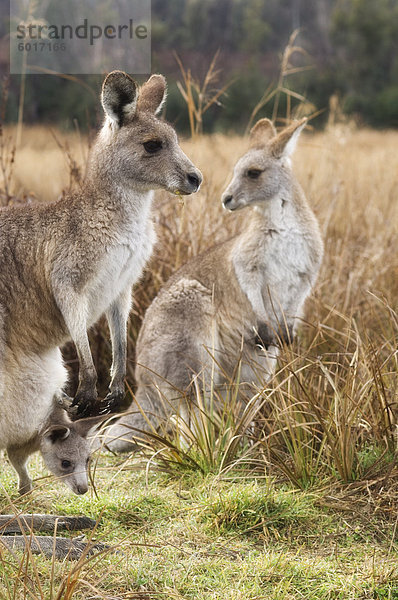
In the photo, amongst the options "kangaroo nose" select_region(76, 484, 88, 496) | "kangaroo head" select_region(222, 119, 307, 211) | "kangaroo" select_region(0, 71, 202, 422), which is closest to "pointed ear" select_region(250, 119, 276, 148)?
"kangaroo head" select_region(222, 119, 307, 211)

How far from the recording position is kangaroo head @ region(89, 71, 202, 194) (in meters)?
3.67

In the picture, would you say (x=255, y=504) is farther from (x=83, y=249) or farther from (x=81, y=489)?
(x=83, y=249)

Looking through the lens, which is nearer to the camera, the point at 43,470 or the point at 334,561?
the point at 334,561

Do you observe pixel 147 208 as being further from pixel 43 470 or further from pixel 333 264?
pixel 333 264

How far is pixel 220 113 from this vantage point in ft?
99.2

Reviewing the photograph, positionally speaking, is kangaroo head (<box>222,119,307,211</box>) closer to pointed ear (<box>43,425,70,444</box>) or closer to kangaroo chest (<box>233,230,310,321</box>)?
kangaroo chest (<box>233,230,310,321</box>)

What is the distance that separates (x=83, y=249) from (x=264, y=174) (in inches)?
84.9

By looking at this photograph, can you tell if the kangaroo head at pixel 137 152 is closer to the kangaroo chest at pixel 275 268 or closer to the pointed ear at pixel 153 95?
the pointed ear at pixel 153 95

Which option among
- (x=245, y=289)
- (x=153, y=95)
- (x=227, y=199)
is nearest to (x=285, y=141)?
(x=227, y=199)

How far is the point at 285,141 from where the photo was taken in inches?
216

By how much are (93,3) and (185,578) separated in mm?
31293

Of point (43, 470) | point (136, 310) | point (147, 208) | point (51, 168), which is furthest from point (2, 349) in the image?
point (51, 168)

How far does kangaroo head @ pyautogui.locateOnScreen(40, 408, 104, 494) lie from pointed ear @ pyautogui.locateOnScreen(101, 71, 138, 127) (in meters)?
1.51

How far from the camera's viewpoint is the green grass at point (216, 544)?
315cm
